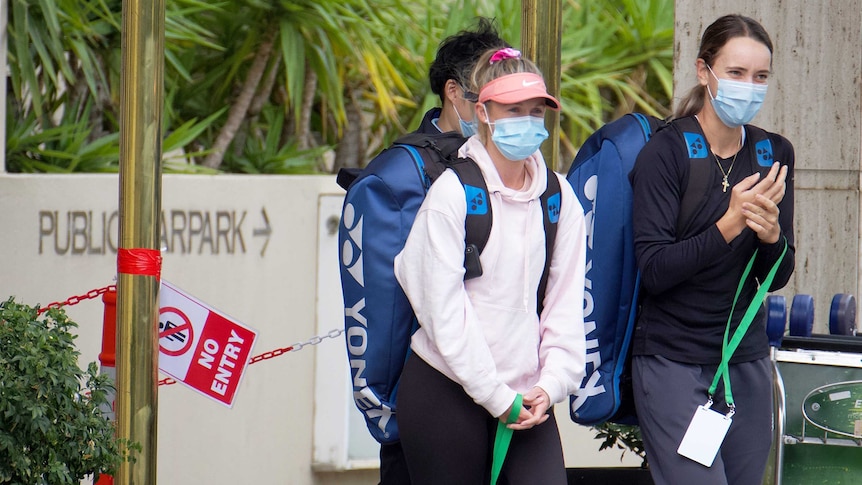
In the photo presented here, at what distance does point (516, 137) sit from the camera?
310 centimetres

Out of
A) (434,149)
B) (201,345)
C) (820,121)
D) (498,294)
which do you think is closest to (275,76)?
(820,121)

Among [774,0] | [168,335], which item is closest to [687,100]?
[168,335]

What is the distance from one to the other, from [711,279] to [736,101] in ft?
1.58

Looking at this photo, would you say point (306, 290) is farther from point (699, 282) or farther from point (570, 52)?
point (699, 282)

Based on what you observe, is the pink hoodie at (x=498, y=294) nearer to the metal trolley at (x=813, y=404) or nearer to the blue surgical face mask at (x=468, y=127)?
the blue surgical face mask at (x=468, y=127)

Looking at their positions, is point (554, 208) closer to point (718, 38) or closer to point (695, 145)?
point (695, 145)

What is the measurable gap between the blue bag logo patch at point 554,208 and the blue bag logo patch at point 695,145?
40 cm

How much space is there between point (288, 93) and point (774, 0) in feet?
8.75

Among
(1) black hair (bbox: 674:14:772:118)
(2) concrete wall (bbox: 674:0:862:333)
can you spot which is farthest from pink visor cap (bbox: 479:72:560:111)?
(2) concrete wall (bbox: 674:0:862:333)

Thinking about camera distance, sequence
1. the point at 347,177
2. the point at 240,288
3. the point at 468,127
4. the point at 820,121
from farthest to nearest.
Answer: the point at 240,288 < the point at 820,121 < the point at 468,127 < the point at 347,177

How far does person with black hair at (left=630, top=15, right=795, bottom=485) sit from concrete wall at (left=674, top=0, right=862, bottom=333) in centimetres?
215

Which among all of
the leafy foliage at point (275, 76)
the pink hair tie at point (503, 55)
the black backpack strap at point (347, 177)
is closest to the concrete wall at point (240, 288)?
the leafy foliage at point (275, 76)

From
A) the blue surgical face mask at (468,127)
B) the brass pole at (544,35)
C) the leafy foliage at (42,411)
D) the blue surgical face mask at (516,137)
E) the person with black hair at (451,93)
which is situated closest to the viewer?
the leafy foliage at (42,411)

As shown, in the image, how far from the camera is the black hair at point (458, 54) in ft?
12.5
